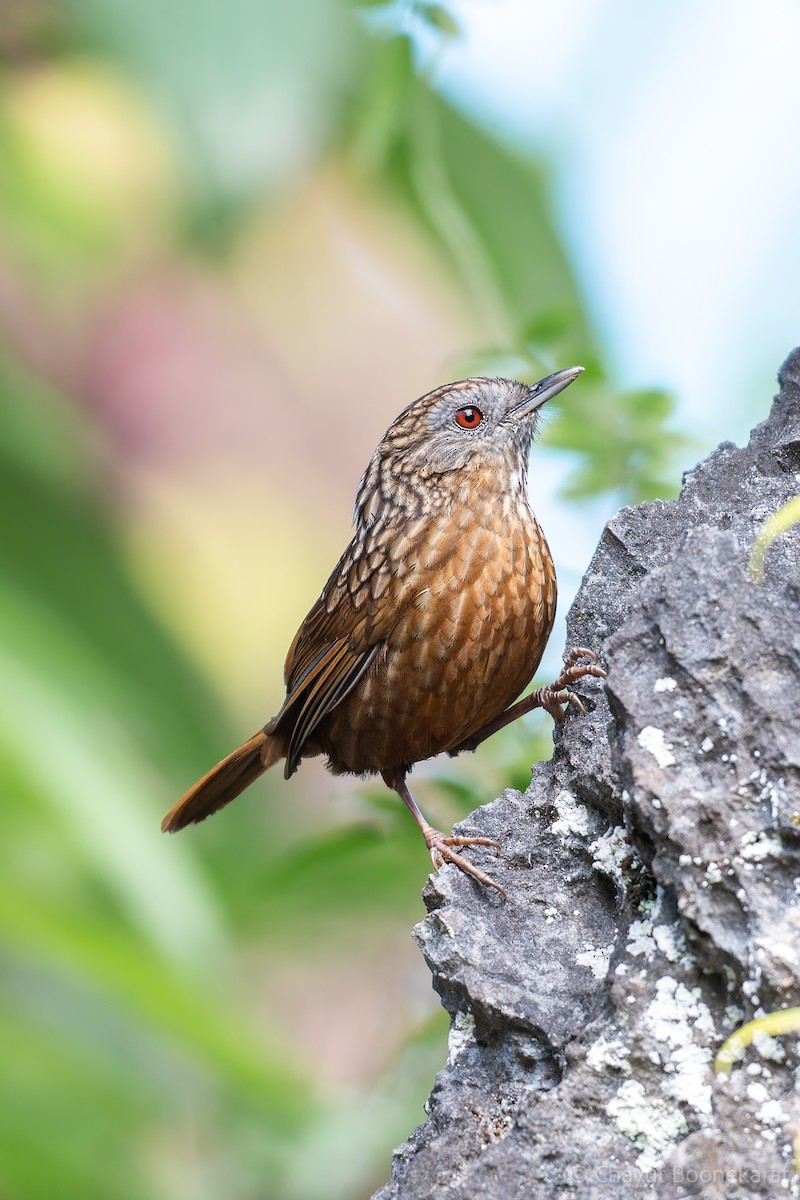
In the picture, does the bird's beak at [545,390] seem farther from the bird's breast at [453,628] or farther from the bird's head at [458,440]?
the bird's breast at [453,628]

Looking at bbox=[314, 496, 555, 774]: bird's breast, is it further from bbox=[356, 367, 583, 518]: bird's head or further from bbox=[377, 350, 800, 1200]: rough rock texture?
bbox=[377, 350, 800, 1200]: rough rock texture

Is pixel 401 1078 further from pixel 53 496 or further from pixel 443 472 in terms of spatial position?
pixel 53 496

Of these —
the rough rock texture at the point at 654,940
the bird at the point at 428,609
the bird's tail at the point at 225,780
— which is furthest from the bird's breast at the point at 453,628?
Answer: the rough rock texture at the point at 654,940

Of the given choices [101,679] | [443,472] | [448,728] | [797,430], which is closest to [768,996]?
[797,430]

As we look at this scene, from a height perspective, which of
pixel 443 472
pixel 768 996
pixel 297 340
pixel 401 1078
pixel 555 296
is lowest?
pixel 768 996

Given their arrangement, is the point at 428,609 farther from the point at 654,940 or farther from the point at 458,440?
the point at 654,940

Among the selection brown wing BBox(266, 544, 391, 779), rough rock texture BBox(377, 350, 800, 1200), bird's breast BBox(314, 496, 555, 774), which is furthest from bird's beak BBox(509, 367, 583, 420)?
rough rock texture BBox(377, 350, 800, 1200)

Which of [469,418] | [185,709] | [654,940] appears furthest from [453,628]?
[185,709]
